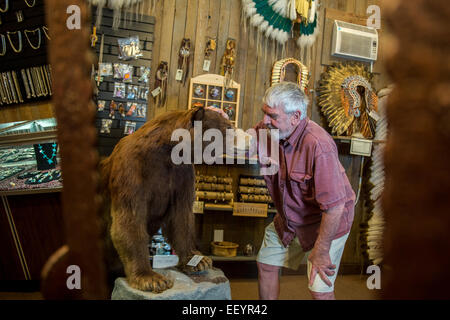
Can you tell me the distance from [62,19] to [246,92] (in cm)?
338

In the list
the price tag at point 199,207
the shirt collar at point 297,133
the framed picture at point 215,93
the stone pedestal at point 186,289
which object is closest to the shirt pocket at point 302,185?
the shirt collar at point 297,133

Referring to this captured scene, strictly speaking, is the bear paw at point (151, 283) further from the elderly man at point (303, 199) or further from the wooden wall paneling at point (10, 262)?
the wooden wall paneling at point (10, 262)

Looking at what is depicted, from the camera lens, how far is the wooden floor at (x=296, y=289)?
292 cm

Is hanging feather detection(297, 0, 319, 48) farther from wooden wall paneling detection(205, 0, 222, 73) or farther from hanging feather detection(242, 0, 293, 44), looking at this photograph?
wooden wall paneling detection(205, 0, 222, 73)

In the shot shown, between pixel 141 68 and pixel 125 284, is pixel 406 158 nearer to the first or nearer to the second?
pixel 125 284

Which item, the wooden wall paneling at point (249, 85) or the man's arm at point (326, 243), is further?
the wooden wall paneling at point (249, 85)

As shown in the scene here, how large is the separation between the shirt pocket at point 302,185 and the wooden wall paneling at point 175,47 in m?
2.15

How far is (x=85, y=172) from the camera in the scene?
0.57 metres

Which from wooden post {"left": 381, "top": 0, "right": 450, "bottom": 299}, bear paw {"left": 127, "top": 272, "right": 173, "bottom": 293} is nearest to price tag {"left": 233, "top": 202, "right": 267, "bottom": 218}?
bear paw {"left": 127, "top": 272, "right": 173, "bottom": 293}

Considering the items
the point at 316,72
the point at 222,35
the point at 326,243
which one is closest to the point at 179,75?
the point at 222,35

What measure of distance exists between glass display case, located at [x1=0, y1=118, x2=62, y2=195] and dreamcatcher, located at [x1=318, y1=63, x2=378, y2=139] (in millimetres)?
2946

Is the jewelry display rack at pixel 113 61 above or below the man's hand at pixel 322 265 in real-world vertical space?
above

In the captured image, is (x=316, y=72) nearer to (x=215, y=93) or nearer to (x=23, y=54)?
(x=215, y=93)

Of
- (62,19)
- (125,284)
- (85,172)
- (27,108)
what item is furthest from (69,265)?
(27,108)
